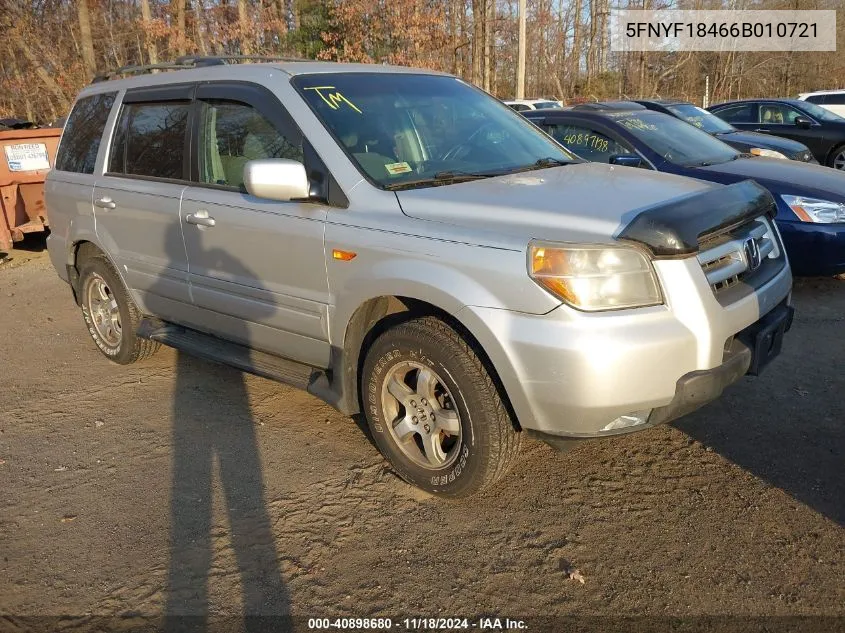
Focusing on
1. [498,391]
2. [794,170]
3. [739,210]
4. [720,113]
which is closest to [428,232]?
[498,391]

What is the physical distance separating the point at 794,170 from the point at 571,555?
4.88 meters

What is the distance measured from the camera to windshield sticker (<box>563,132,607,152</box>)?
22.5 ft

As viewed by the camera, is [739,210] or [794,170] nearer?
[739,210]

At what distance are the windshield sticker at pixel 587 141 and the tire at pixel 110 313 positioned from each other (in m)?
4.35

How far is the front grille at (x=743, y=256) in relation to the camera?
2928mm

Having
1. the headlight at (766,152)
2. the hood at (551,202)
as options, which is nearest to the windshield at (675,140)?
the headlight at (766,152)

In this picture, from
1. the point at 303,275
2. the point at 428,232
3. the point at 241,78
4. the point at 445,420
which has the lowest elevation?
the point at 445,420

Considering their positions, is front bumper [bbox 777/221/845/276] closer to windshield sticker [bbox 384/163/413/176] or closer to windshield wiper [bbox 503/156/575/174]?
windshield wiper [bbox 503/156/575/174]

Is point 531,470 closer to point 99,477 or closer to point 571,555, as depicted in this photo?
point 571,555

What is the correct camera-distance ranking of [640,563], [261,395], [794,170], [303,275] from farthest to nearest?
[794,170] → [261,395] → [303,275] → [640,563]

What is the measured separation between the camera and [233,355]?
161 inches

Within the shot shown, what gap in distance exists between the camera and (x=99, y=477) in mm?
3732

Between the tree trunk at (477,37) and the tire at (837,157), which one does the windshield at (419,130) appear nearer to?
the tire at (837,157)

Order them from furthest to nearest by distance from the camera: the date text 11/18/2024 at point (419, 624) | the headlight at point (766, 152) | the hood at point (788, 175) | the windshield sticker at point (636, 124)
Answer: the headlight at point (766, 152), the windshield sticker at point (636, 124), the hood at point (788, 175), the date text 11/18/2024 at point (419, 624)
